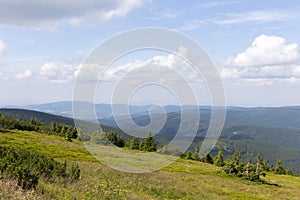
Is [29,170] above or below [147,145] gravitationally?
above

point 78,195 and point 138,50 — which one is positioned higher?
Answer: point 138,50

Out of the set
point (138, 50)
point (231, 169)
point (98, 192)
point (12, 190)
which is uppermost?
point (138, 50)

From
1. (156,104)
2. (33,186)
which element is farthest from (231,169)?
(33,186)

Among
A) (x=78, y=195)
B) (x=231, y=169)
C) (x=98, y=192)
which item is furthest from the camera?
(x=231, y=169)

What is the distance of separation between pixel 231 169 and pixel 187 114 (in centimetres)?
4954

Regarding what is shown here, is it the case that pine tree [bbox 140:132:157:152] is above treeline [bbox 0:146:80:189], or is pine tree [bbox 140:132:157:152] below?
below

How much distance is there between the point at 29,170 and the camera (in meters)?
13.8

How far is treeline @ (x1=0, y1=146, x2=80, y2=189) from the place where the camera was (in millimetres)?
12617

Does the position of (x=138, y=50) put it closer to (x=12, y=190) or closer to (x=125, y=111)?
(x=125, y=111)

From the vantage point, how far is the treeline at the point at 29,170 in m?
12.6

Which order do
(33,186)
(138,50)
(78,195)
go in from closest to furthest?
(33,186), (78,195), (138,50)

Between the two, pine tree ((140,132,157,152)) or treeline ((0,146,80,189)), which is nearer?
treeline ((0,146,80,189))

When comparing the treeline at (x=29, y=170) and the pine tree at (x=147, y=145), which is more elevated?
the treeline at (x=29, y=170)

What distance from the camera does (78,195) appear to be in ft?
44.1
